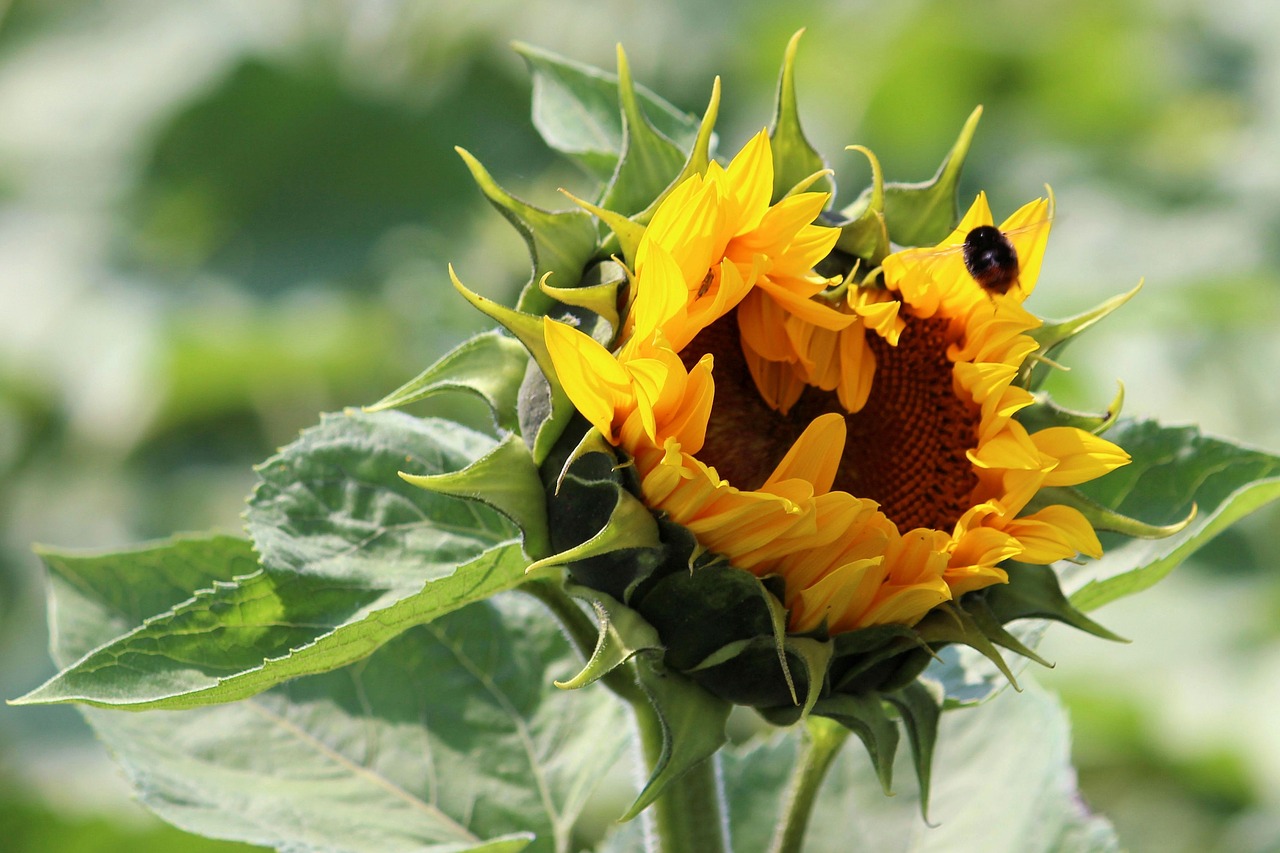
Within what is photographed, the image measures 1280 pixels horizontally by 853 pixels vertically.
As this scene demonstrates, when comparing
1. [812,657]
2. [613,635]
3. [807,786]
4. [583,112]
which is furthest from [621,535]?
[583,112]

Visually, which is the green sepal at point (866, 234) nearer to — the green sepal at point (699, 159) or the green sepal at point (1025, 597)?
the green sepal at point (699, 159)

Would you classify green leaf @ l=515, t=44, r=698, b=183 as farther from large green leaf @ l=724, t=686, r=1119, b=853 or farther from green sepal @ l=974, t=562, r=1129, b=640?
large green leaf @ l=724, t=686, r=1119, b=853

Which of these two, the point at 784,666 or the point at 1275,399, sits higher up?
the point at 784,666

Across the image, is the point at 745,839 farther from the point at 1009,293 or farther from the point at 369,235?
the point at 369,235

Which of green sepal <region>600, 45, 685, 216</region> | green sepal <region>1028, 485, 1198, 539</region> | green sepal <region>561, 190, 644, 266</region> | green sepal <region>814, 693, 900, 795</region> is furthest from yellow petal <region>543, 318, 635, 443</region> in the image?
green sepal <region>1028, 485, 1198, 539</region>

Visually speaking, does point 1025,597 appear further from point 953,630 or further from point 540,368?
point 540,368

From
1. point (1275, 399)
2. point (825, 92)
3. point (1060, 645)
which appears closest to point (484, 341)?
point (1060, 645)

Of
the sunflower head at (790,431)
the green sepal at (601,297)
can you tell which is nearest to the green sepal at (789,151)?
the sunflower head at (790,431)
